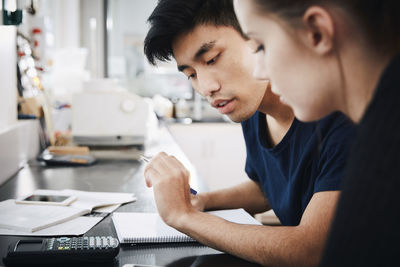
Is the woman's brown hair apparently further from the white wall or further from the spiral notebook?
the white wall

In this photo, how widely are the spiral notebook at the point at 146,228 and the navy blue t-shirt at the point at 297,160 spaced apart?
137mm

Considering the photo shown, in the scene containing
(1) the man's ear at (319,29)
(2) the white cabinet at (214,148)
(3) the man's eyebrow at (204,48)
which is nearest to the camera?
(1) the man's ear at (319,29)

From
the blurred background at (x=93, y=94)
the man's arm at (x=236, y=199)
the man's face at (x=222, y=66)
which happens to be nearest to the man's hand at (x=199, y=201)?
the man's arm at (x=236, y=199)

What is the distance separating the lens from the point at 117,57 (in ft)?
15.3

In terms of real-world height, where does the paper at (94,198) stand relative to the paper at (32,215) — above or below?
below

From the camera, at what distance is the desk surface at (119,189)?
2.99 ft

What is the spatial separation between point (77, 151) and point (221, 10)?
119cm

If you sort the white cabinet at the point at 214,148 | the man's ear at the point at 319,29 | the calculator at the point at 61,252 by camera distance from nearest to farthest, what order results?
the man's ear at the point at 319,29 < the calculator at the point at 61,252 < the white cabinet at the point at 214,148

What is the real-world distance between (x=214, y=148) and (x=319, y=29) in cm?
342

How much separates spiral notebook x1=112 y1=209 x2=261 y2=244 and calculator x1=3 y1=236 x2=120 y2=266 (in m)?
0.10

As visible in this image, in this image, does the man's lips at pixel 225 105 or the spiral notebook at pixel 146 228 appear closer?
the spiral notebook at pixel 146 228

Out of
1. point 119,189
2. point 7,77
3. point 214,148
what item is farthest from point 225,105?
point 214,148

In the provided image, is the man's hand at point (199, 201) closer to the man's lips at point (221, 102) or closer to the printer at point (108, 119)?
the man's lips at point (221, 102)

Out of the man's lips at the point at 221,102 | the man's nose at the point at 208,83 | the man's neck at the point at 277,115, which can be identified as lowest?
the man's neck at the point at 277,115
